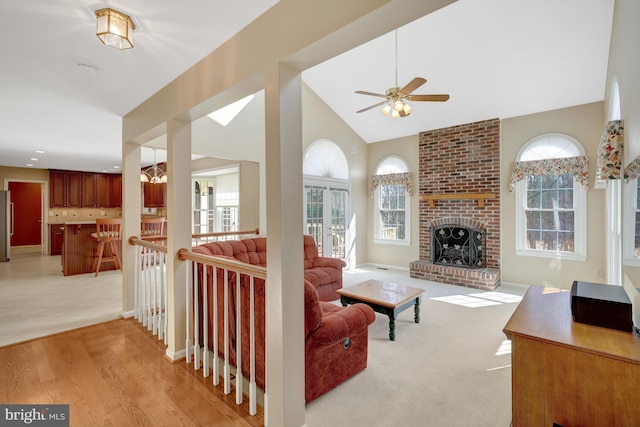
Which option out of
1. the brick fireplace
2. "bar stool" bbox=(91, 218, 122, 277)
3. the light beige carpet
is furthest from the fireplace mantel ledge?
"bar stool" bbox=(91, 218, 122, 277)

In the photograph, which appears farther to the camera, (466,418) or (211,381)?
(211,381)

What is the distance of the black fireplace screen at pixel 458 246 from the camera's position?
558 cm

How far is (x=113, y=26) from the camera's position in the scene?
5.65ft

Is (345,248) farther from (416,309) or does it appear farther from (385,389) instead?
(385,389)

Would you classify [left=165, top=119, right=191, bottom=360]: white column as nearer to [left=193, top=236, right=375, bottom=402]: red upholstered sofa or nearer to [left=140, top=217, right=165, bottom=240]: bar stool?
[left=193, top=236, right=375, bottom=402]: red upholstered sofa

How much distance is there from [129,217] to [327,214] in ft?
12.3

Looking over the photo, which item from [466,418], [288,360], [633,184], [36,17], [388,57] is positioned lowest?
[466,418]

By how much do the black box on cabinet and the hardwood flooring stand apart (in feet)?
6.33

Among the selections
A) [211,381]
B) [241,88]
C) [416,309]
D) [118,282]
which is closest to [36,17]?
[241,88]

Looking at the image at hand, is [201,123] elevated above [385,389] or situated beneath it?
elevated above

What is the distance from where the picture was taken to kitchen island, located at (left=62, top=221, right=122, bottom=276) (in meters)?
5.69

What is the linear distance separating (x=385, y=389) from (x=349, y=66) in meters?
4.75

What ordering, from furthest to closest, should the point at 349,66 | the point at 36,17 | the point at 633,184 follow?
the point at 349,66 < the point at 36,17 < the point at 633,184

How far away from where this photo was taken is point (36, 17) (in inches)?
70.6
